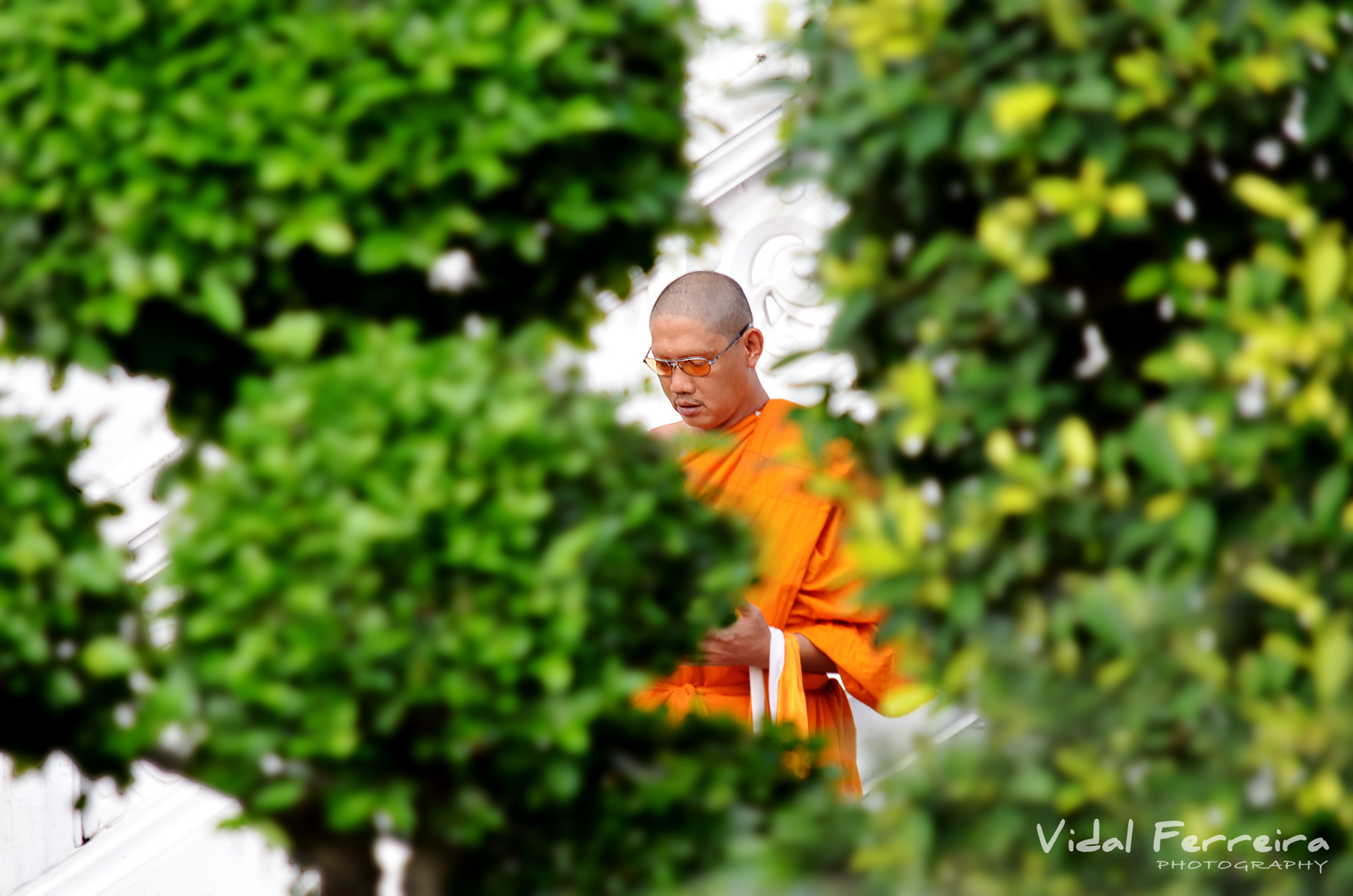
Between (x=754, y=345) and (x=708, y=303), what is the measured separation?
25 cm

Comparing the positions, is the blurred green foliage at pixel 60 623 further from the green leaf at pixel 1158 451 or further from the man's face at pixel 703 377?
the man's face at pixel 703 377

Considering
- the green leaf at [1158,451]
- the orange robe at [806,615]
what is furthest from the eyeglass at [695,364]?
the green leaf at [1158,451]

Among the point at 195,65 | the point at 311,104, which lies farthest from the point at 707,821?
the point at 195,65

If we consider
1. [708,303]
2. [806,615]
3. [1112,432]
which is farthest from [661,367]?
[1112,432]

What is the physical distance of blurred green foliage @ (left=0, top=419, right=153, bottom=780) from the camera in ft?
4.89

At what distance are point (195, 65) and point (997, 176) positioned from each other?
93cm

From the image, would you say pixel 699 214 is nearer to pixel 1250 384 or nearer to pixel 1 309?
pixel 1250 384

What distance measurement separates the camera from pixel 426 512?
142cm

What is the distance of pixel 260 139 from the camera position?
1.48 meters

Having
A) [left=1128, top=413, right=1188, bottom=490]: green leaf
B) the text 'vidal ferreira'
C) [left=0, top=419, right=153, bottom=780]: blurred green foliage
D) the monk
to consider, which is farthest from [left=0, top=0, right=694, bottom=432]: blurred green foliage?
the monk

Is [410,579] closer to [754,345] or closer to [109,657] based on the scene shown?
[109,657]

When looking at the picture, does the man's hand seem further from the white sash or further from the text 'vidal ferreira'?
the text 'vidal ferreira'

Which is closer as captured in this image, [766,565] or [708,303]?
[766,565]

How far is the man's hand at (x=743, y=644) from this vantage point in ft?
11.0
